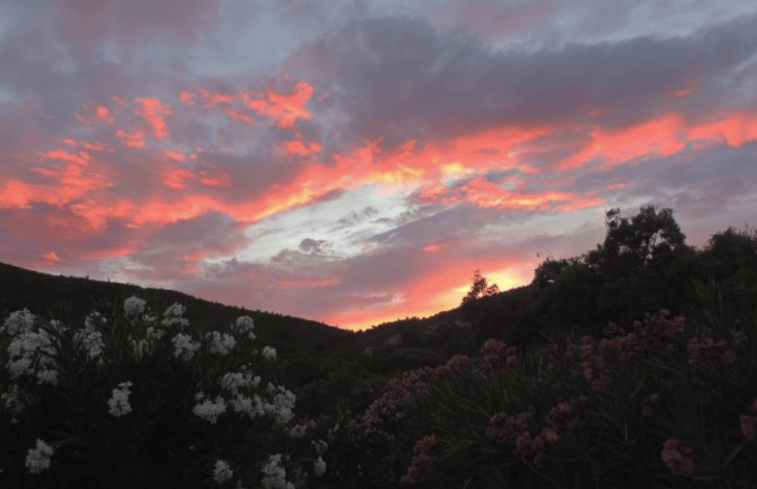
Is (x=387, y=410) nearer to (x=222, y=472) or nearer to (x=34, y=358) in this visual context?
(x=222, y=472)

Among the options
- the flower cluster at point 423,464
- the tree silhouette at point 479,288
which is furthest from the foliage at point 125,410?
the tree silhouette at point 479,288

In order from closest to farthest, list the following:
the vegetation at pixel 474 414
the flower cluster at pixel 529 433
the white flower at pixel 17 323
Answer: the vegetation at pixel 474 414, the flower cluster at pixel 529 433, the white flower at pixel 17 323

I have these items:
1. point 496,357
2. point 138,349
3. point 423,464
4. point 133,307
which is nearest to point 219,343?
point 138,349

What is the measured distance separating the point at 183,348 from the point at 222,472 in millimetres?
1442

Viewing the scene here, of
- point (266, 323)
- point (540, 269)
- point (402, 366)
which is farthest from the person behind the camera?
point (266, 323)

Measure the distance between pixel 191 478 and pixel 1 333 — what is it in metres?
3.19

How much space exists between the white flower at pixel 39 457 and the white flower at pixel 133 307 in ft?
7.22

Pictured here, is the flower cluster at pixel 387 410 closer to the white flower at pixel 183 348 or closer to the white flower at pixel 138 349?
the white flower at pixel 183 348

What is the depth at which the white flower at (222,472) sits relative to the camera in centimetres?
740

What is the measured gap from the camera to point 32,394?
7785 mm

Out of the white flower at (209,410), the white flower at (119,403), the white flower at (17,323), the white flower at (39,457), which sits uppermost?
the white flower at (17,323)

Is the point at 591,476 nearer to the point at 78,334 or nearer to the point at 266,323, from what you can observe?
the point at 78,334

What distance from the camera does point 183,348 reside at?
7.94 m

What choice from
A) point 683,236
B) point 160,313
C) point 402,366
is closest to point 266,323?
point 402,366
